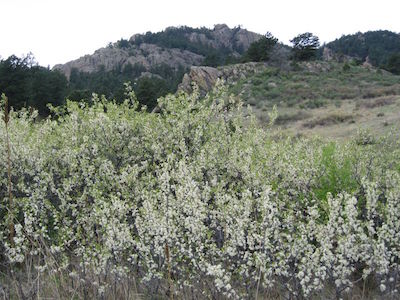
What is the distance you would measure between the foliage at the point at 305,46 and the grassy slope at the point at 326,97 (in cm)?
377

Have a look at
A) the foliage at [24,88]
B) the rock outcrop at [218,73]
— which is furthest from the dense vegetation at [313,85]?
the foliage at [24,88]

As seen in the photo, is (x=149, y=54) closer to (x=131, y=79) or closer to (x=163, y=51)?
(x=163, y=51)

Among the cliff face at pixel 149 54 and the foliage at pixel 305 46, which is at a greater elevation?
the cliff face at pixel 149 54

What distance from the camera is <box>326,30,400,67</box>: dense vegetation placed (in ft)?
329

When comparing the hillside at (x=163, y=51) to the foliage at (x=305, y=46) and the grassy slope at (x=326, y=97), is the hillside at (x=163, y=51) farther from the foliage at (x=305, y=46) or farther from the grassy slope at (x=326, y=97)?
the grassy slope at (x=326, y=97)

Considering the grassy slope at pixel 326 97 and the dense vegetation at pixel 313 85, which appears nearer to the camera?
the grassy slope at pixel 326 97

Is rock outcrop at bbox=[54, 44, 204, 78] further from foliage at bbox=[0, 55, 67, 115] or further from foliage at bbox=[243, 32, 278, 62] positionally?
foliage at bbox=[0, 55, 67, 115]

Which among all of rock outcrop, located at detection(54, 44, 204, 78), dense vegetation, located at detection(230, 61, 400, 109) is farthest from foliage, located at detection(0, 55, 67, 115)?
rock outcrop, located at detection(54, 44, 204, 78)

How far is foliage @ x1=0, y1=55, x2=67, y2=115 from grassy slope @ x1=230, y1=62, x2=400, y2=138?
1828 cm

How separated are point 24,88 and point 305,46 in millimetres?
38530

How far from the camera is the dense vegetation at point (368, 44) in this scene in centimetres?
10031

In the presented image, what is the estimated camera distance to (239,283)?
4.70m

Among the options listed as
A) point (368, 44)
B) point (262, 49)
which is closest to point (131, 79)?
point (262, 49)

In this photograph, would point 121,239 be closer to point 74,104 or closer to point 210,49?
point 74,104
